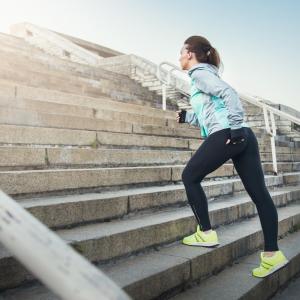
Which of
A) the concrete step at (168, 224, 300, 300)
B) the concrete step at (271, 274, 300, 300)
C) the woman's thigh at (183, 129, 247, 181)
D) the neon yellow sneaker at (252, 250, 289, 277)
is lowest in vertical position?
the concrete step at (271, 274, 300, 300)

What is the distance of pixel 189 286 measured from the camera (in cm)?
283

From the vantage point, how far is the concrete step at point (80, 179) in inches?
122

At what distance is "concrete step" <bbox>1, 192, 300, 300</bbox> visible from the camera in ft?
7.97

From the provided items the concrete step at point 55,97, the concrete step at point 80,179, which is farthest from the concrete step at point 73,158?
the concrete step at point 55,97

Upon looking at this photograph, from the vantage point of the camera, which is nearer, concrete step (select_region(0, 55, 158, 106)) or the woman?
the woman

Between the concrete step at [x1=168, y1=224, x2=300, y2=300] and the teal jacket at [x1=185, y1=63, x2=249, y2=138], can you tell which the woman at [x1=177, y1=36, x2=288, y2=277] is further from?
the concrete step at [x1=168, y1=224, x2=300, y2=300]

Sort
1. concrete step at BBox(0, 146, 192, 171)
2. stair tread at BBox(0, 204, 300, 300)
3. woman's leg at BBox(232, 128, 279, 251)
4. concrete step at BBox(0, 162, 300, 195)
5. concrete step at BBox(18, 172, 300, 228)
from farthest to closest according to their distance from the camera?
1. concrete step at BBox(0, 146, 192, 171)
2. concrete step at BBox(0, 162, 300, 195)
3. woman's leg at BBox(232, 128, 279, 251)
4. concrete step at BBox(18, 172, 300, 228)
5. stair tread at BBox(0, 204, 300, 300)

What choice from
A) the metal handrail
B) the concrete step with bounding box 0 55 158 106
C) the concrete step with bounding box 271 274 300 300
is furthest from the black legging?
the concrete step with bounding box 0 55 158 106

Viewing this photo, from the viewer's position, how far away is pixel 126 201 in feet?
11.2

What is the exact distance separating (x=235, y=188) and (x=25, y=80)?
13.8 ft

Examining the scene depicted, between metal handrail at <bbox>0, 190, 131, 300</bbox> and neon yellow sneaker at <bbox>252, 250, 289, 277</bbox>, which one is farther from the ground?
metal handrail at <bbox>0, 190, 131, 300</bbox>

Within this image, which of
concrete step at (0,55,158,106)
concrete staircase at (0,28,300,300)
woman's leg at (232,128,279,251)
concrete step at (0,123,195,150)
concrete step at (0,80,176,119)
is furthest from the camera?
concrete step at (0,55,158,106)

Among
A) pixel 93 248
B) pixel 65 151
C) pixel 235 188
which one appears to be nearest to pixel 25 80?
pixel 65 151

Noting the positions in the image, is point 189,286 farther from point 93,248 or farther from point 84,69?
point 84,69
